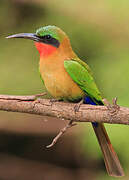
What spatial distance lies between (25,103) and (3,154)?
1.85 m

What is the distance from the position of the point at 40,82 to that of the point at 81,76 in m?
1.25

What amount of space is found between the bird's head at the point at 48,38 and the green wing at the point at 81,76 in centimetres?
12

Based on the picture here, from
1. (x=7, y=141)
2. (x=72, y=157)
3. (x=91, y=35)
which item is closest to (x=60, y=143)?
(x=72, y=157)

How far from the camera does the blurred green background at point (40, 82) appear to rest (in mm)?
3769

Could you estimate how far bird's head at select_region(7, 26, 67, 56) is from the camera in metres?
2.74

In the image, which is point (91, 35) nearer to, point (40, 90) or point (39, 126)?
point (40, 90)

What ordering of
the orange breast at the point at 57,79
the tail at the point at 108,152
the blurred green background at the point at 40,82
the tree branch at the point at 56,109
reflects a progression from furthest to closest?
the blurred green background at the point at 40,82
the tail at the point at 108,152
the orange breast at the point at 57,79
the tree branch at the point at 56,109

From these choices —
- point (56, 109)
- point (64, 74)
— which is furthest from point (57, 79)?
point (56, 109)

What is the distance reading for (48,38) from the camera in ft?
9.04

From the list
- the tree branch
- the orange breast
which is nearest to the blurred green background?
the orange breast

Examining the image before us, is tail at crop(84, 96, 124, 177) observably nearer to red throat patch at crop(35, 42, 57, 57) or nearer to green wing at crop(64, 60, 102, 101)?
green wing at crop(64, 60, 102, 101)

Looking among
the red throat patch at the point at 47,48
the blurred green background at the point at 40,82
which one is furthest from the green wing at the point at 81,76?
the blurred green background at the point at 40,82

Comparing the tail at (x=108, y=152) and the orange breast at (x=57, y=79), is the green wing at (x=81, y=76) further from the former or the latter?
the tail at (x=108, y=152)

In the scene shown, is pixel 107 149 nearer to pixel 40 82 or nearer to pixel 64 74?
pixel 64 74
